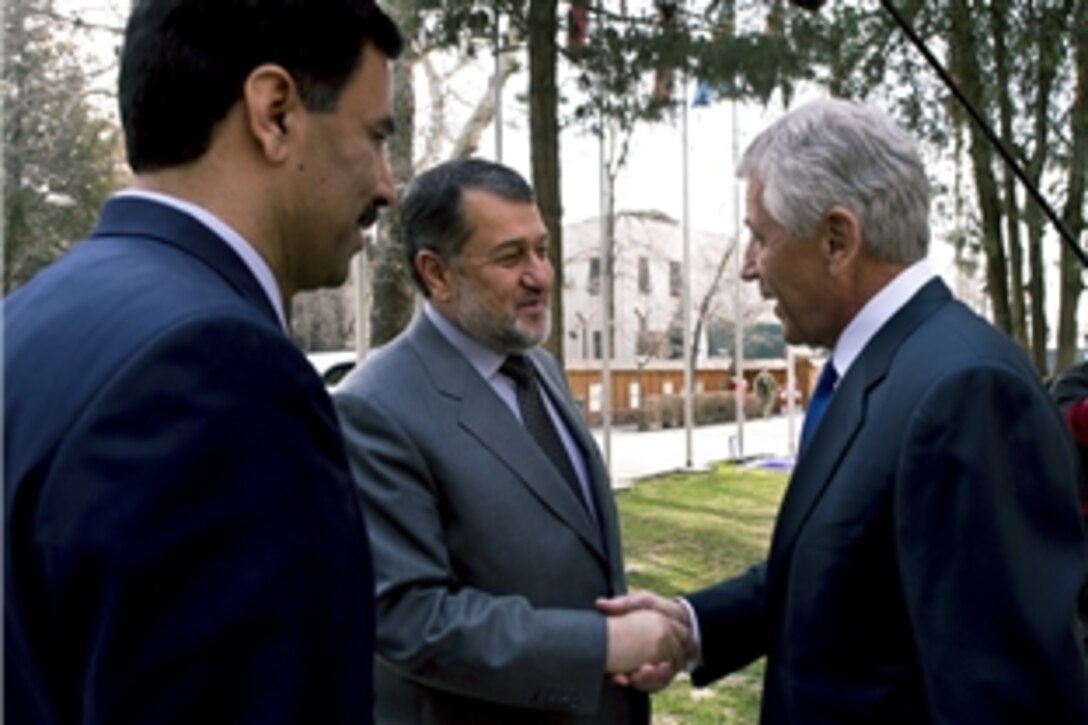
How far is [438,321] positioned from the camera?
8.22ft

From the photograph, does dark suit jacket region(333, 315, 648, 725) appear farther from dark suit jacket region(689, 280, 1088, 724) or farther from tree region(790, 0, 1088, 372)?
tree region(790, 0, 1088, 372)

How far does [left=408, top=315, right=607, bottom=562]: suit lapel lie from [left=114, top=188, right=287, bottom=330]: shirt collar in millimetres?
1170

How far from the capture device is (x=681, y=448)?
80.4 feet

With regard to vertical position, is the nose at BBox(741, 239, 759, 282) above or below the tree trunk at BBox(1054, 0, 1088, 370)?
below

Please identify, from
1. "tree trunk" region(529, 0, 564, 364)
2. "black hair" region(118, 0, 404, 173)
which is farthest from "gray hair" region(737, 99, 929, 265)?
"tree trunk" region(529, 0, 564, 364)

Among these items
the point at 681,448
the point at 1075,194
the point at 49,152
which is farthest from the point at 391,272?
the point at 681,448

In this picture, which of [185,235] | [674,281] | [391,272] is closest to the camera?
[185,235]

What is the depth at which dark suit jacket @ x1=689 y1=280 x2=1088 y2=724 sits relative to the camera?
1.59 m

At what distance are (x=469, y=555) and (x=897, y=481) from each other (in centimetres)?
87

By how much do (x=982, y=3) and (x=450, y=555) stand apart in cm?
612

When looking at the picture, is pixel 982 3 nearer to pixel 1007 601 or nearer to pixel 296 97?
pixel 1007 601

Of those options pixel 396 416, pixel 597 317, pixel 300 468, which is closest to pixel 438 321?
pixel 396 416

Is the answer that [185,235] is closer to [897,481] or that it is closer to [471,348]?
[897,481]

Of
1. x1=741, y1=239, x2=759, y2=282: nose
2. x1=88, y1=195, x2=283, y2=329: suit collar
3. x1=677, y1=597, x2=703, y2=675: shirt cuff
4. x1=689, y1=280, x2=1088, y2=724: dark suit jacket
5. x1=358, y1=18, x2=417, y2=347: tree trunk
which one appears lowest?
x1=677, y1=597, x2=703, y2=675: shirt cuff
